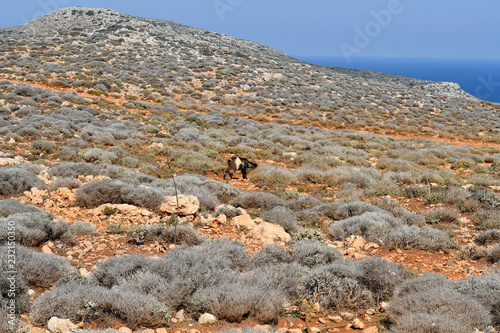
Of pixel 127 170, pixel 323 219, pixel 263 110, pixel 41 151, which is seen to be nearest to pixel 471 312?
pixel 323 219

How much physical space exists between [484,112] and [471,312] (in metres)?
38.5

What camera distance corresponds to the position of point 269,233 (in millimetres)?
6273

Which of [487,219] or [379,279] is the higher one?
[487,219]

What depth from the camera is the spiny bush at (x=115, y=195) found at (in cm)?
711

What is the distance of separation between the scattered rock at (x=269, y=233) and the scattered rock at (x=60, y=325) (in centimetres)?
359

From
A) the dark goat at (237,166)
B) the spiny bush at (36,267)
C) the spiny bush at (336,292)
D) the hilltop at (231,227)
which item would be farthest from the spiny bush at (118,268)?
the dark goat at (237,166)

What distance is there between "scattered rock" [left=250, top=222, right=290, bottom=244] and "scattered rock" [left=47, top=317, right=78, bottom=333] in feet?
11.8

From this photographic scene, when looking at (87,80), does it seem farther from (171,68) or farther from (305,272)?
(305,272)

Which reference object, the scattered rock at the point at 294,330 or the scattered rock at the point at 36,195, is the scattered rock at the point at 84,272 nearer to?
the scattered rock at the point at 294,330

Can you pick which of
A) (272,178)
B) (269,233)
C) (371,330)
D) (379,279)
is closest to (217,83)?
(272,178)

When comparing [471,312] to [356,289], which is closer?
[471,312]

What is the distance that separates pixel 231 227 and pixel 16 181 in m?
5.06

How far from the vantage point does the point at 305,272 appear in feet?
15.2

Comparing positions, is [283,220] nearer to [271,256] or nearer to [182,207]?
[271,256]
